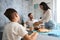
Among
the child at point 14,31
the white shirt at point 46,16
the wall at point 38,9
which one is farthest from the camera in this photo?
the wall at point 38,9

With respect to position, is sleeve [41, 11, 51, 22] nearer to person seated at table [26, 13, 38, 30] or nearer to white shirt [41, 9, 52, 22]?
white shirt [41, 9, 52, 22]

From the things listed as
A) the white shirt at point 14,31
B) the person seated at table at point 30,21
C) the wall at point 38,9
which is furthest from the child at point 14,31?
the wall at point 38,9

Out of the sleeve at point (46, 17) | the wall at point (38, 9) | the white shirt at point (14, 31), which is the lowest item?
the white shirt at point (14, 31)

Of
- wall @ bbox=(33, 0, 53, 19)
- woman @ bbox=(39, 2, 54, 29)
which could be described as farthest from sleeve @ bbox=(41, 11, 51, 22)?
wall @ bbox=(33, 0, 53, 19)

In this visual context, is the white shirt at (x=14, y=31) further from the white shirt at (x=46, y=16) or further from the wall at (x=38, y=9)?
the wall at (x=38, y=9)

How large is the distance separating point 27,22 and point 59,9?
30.1 inches

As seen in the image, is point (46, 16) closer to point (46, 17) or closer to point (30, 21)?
point (46, 17)

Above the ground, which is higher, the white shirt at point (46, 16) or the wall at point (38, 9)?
the wall at point (38, 9)

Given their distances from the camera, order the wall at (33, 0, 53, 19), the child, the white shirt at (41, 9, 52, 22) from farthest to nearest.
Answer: the wall at (33, 0, 53, 19) → the white shirt at (41, 9, 52, 22) → the child

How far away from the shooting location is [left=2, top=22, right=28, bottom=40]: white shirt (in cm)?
129

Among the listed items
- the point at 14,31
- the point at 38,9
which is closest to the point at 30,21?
the point at 38,9

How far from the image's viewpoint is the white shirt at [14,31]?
4.25 ft

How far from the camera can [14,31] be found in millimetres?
1308

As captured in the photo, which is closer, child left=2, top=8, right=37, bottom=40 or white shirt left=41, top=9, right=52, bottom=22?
child left=2, top=8, right=37, bottom=40
